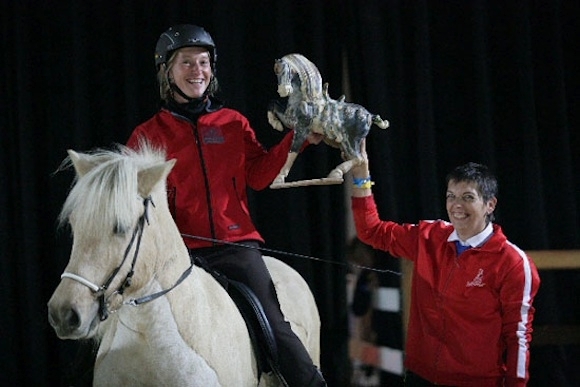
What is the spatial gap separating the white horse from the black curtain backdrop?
1.24 meters

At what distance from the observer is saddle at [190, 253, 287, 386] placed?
2117mm

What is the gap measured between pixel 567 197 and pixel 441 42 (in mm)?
1118

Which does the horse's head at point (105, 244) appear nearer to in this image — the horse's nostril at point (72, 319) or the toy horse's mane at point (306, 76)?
the horse's nostril at point (72, 319)

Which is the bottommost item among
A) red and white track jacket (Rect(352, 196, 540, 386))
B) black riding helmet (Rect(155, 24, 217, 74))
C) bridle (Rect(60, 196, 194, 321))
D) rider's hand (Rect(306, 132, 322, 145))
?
red and white track jacket (Rect(352, 196, 540, 386))

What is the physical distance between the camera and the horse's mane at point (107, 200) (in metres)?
1.64

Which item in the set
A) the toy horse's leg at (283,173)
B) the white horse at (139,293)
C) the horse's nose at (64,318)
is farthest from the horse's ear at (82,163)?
the toy horse's leg at (283,173)

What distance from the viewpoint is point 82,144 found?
311 centimetres

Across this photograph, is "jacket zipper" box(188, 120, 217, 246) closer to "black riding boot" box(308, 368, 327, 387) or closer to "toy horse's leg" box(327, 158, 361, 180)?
"toy horse's leg" box(327, 158, 361, 180)

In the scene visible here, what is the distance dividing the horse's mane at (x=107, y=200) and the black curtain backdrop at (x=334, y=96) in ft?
4.81

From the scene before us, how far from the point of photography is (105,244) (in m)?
1.64

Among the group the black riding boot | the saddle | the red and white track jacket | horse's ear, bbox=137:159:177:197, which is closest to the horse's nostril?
horse's ear, bbox=137:159:177:197

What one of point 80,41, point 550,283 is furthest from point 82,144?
point 550,283

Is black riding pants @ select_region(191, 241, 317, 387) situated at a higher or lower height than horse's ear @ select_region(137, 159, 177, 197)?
lower

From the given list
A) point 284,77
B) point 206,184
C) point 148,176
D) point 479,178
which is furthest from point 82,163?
point 479,178
